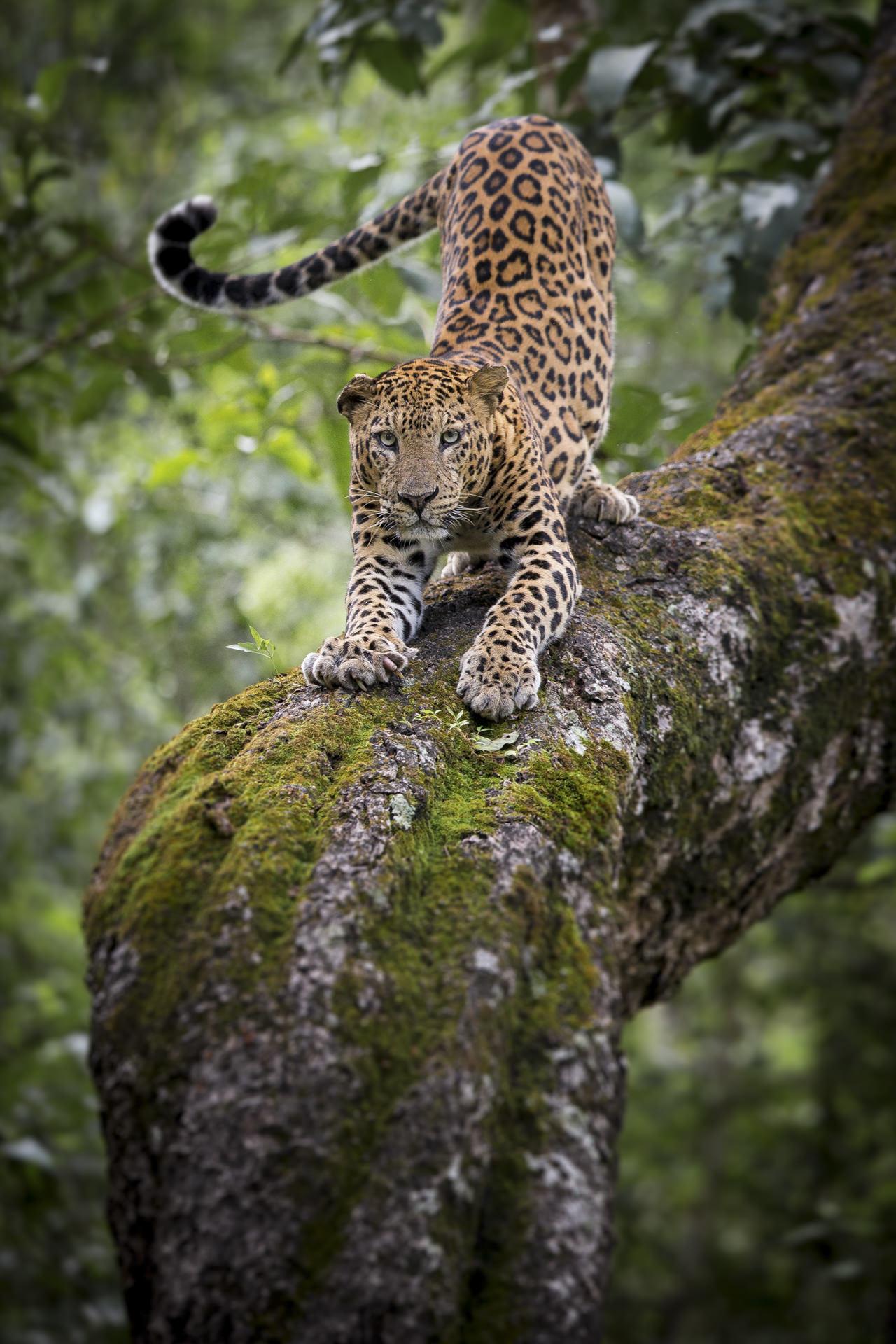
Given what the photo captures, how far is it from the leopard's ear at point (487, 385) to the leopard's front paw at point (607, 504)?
53cm

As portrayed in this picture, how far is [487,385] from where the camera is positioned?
468cm

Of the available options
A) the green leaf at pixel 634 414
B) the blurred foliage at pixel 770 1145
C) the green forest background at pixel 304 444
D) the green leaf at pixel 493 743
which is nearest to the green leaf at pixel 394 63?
the green forest background at pixel 304 444

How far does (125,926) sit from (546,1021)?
91 centimetres

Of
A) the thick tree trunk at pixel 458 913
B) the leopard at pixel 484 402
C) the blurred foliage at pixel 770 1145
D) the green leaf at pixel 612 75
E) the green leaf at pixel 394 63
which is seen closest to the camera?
the thick tree trunk at pixel 458 913

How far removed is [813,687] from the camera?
406 centimetres

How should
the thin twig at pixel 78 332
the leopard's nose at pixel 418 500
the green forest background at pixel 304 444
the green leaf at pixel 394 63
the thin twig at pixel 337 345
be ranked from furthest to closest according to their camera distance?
the green leaf at pixel 394 63
the thin twig at pixel 78 332
the thin twig at pixel 337 345
the green forest background at pixel 304 444
the leopard's nose at pixel 418 500

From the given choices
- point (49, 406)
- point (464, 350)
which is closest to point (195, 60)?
point (49, 406)

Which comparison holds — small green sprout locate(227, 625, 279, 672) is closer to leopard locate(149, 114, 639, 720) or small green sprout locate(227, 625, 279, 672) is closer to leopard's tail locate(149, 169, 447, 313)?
leopard locate(149, 114, 639, 720)

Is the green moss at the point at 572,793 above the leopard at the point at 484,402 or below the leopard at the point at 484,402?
below

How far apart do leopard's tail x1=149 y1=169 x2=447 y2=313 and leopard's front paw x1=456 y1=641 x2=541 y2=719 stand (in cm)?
290

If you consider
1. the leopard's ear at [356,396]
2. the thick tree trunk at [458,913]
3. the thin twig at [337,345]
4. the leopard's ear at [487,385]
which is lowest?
the thick tree trunk at [458,913]

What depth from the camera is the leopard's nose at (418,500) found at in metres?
4.49

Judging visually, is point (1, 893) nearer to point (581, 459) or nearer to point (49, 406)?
point (49, 406)

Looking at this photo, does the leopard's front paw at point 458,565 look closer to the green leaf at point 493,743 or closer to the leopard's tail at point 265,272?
the leopard's tail at point 265,272
